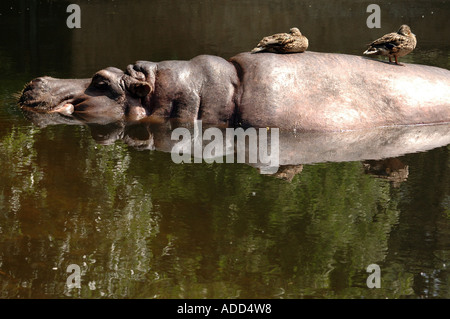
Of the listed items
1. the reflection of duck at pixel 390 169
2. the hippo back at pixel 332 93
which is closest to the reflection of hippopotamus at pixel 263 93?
the hippo back at pixel 332 93

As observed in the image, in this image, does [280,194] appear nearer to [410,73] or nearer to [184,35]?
[410,73]

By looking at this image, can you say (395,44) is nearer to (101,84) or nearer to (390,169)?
(390,169)

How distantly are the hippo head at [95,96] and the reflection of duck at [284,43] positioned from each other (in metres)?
1.69

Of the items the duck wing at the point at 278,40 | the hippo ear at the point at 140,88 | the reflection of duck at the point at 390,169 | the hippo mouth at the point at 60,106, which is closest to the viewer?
the reflection of duck at the point at 390,169

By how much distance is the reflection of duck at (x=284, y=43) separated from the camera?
9680 millimetres

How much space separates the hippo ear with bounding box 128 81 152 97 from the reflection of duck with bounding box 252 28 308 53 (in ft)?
5.12

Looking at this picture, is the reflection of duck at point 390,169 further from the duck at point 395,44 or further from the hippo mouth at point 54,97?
the hippo mouth at point 54,97

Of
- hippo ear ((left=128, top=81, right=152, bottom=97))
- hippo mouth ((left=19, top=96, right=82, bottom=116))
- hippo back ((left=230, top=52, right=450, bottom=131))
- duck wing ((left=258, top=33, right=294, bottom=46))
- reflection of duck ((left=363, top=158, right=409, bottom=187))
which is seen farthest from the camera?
hippo mouth ((left=19, top=96, right=82, bottom=116))

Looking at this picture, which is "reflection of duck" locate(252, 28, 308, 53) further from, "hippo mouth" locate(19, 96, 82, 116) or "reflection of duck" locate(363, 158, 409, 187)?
"hippo mouth" locate(19, 96, 82, 116)

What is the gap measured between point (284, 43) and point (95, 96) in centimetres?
265

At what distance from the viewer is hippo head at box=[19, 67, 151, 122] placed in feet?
31.8

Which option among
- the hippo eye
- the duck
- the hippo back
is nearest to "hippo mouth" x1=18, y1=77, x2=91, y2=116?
the hippo eye

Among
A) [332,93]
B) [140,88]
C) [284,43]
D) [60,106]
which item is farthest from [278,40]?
[60,106]
